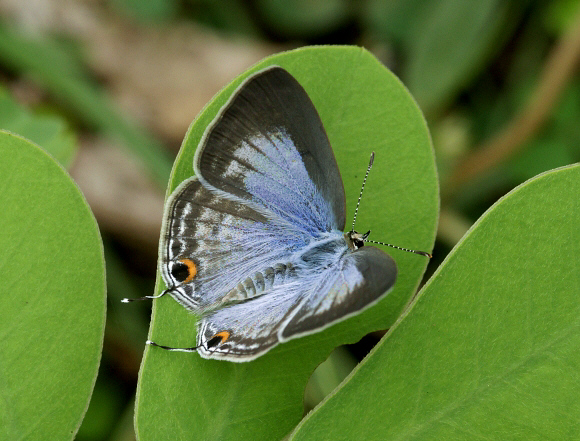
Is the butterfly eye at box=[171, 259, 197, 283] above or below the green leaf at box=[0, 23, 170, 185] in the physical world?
above

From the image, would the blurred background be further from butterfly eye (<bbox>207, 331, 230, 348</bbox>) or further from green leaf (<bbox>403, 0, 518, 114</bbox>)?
butterfly eye (<bbox>207, 331, 230, 348</bbox>)

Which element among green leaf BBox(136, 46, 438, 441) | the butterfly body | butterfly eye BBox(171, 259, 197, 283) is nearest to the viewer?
green leaf BBox(136, 46, 438, 441)

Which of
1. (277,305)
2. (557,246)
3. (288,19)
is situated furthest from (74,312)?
(288,19)

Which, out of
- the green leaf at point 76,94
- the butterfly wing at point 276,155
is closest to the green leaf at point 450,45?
the green leaf at point 76,94

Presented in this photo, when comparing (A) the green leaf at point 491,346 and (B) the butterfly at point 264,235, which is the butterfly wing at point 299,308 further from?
(A) the green leaf at point 491,346

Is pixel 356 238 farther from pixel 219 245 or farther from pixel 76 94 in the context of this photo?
pixel 76 94

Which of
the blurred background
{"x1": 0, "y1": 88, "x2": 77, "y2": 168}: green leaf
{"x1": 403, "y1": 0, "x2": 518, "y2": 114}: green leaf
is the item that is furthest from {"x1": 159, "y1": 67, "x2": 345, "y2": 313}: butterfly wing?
{"x1": 403, "y1": 0, "x2": 518, "y2": 114}: green leaf
